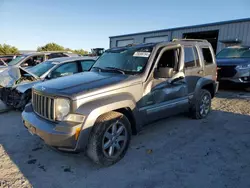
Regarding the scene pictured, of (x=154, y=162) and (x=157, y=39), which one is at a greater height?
(x=157, y=39)

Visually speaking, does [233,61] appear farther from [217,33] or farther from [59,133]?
[217,33]

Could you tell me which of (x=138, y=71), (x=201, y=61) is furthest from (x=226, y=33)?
(x=138, y=71)

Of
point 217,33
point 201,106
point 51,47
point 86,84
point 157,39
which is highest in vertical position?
point 51,47

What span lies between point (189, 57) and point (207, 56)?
954 mm

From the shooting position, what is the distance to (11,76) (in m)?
6.46

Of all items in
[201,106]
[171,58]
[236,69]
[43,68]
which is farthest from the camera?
[236,69]

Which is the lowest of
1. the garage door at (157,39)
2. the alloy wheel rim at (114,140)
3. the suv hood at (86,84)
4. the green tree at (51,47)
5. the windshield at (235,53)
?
the alloy wheel rim at (114,140)

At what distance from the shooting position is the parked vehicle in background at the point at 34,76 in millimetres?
5812

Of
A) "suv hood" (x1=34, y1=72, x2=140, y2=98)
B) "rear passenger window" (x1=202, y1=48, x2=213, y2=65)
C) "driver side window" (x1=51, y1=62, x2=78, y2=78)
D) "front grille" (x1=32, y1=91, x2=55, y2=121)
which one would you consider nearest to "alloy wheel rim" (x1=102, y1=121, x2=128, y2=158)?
"suv hood" (x1=34, y1=72, x2=140, y2=98)

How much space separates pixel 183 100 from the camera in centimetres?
446

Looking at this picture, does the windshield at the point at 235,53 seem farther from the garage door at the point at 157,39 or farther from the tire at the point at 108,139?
the garage door at the point at 157,39

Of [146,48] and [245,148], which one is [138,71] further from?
[245,148]

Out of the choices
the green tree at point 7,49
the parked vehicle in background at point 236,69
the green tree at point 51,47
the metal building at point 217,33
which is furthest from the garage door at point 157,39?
the green tree at point 51,47

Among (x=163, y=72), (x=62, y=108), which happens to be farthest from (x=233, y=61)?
(x=62, y=108)
